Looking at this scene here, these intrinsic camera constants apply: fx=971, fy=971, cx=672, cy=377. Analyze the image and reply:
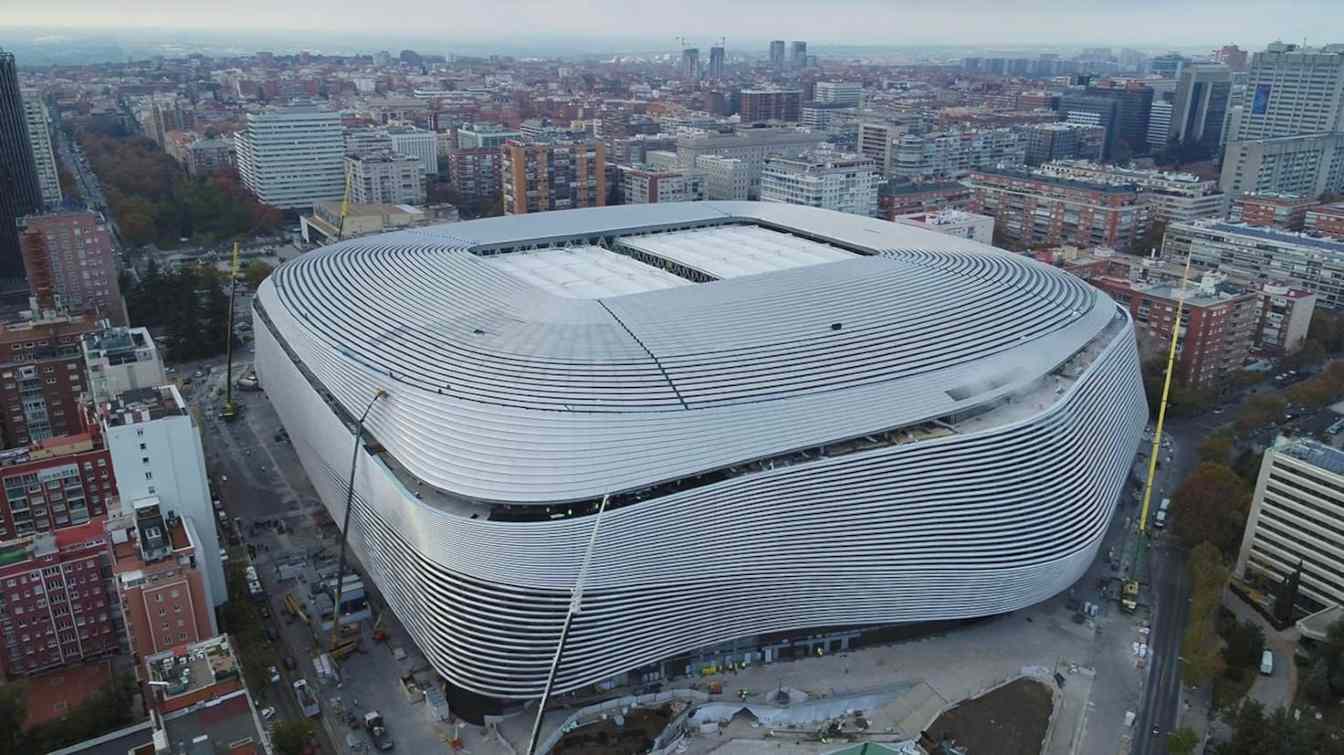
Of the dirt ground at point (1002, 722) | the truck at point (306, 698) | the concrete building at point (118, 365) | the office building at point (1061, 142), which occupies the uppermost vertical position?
the office building at point (1061, 142)

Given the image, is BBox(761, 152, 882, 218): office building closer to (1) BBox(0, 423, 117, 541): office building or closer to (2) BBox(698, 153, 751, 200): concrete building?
(2) BBox(698, 153, 751, 200): concrete building

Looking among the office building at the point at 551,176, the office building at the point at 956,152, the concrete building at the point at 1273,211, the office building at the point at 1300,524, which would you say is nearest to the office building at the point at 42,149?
the office building at the point at 551,176

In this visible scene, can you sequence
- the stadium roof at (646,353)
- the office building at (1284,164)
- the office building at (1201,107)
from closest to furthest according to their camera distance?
the stadium roof at (646,353)
the office building at (1284,164)
the office building at (1201,107)

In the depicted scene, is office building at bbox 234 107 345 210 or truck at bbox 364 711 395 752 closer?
truck at bbox 364 711 395 752

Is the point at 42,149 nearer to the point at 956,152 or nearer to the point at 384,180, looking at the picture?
the point at 384,180

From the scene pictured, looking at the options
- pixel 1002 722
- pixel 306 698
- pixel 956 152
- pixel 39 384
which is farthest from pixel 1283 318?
pixel 39 384

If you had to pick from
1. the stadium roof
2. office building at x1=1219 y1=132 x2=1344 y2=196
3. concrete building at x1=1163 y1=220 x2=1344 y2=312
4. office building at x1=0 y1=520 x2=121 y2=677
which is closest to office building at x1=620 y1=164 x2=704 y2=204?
concrete building at x1=1163 y1=220 x2=1344 y2=312

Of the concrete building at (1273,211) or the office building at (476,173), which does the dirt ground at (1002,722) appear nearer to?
the concrete building at (1273,211)
